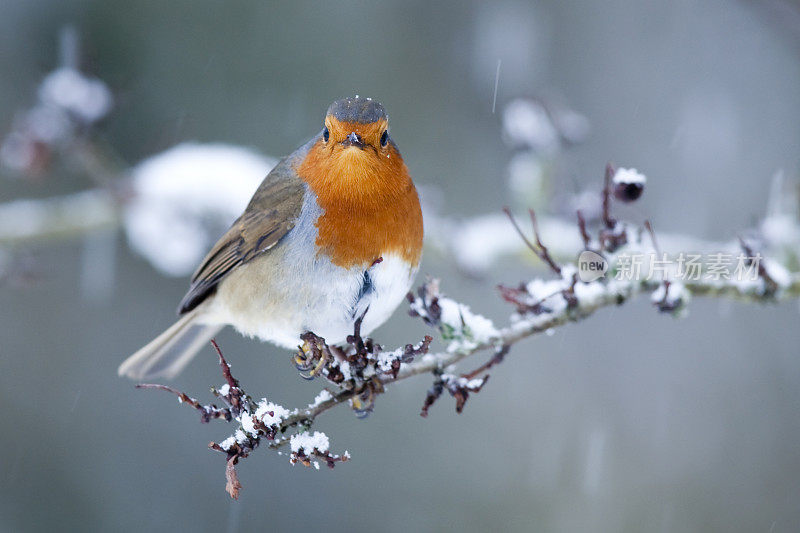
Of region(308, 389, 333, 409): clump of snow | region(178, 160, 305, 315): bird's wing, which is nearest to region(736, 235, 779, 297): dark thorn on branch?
region(308, 389, 333, 409): clump of snow

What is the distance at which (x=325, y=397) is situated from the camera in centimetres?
258

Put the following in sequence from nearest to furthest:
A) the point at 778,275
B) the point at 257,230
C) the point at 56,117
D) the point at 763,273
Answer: the point at 763,273, the point at 778,275, the point at 257,230, the point at 56,117

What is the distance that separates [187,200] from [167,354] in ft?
3.90

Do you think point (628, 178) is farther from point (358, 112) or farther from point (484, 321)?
point (358, 112)

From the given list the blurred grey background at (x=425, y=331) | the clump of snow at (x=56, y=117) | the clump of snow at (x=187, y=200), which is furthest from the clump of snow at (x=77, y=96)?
the blurred grey background at (x=425, y=331)

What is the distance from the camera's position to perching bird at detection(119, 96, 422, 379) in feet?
9.78

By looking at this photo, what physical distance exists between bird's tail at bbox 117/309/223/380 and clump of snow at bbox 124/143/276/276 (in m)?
0.88

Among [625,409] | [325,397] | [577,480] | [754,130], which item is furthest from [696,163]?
[325,397]

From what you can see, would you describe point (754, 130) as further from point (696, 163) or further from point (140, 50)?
point (140, 50)

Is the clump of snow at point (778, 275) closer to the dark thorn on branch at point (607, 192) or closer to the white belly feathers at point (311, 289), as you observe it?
the dark thorn on branch at point (607, 192)

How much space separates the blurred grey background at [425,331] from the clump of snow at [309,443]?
4.35m

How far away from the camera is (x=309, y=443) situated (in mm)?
2375

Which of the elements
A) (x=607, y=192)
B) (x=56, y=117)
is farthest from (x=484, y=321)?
(x=56, y=117)

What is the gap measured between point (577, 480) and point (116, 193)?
4.40 m
